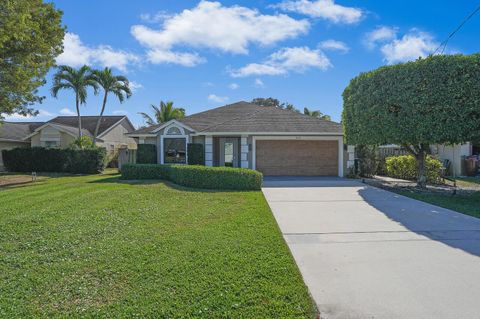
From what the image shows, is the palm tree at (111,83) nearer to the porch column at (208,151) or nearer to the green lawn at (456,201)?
the porch column at (208,151)

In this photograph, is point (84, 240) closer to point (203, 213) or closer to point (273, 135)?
point (203, 213)

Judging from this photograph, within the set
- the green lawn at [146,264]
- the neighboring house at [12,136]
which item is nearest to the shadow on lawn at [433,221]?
the green lawn at [146,264]

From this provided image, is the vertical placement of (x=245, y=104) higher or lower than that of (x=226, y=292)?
higher

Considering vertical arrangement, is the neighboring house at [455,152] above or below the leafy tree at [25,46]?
below

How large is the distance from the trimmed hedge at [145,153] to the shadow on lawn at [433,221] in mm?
12398

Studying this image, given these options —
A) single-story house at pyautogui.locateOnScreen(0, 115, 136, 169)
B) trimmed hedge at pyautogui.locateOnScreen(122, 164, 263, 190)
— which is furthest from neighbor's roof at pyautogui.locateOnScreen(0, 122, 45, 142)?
trimmed hedge at pyautogui.locateOnScreen(122, 164, 263, 190)

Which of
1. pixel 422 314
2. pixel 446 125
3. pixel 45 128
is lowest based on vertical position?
pixel 422 314

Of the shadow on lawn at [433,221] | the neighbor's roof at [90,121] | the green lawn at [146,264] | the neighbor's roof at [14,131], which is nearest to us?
the green lawn at [146,264]

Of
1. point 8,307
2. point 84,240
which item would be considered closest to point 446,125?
point 84,240

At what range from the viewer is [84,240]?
527 centimetres

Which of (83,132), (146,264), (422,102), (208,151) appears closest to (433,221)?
(422,102)

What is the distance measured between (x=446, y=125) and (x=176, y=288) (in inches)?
409

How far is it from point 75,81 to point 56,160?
22.8 ft

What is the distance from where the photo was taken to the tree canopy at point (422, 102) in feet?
30.1
